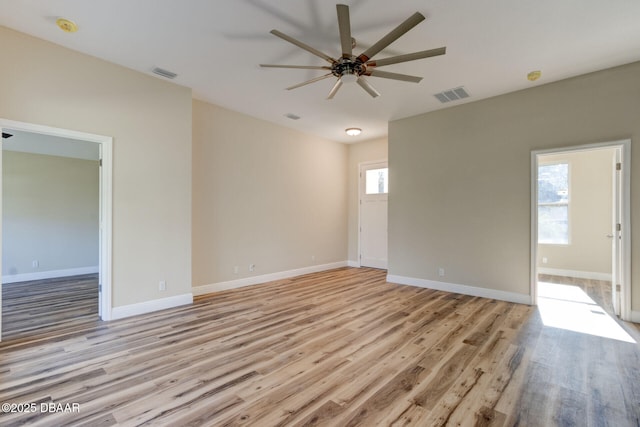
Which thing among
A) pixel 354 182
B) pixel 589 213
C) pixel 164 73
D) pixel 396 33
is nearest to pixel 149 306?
pixel 164 73

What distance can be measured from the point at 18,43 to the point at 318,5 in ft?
10.1

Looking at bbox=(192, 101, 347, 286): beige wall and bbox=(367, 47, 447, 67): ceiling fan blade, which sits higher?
bbox=(367, 47, 447, 67): ceiling fan blade

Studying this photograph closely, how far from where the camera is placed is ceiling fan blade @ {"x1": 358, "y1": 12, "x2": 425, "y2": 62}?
2025 millimetres

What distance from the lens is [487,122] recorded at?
4.45 metres

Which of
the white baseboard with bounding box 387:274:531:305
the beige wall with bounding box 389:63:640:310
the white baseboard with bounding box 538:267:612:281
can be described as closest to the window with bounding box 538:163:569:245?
the white baseboard with bounding box 538:267:612:281

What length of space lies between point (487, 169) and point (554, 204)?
116 inches

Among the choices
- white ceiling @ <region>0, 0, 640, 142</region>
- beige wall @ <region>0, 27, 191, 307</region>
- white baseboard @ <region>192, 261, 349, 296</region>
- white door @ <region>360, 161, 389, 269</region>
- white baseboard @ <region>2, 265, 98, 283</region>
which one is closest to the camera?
white ceiling @ <region>0, 0, 640, 142</region>

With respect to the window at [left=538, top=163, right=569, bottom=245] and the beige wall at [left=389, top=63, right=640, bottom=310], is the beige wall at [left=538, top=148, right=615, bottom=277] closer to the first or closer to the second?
the window at [left=538, top=163, right=569, bottom=245]

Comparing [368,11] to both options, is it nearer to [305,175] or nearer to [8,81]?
[8,81]

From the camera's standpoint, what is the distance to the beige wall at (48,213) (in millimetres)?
5773

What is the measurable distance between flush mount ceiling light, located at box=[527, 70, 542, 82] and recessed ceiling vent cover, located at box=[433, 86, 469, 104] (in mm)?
753

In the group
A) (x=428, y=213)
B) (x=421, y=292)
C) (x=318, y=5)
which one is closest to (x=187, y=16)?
(x=318, y=5)

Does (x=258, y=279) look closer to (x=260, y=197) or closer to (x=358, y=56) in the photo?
(x=260, y=197)

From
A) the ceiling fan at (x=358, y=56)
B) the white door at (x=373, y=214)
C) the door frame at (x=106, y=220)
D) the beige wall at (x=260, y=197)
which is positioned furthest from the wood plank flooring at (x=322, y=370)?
the white door at (x=373, y=214)
